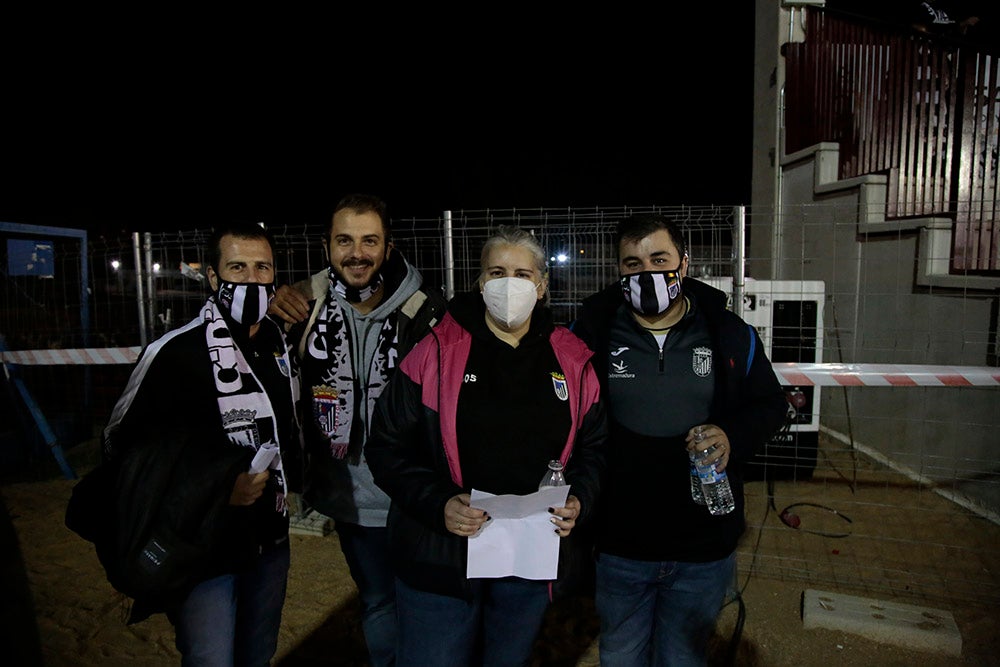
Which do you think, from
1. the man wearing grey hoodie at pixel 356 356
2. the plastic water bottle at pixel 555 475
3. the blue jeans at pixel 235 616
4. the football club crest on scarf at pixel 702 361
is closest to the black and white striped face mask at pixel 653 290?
the football club crest on scarf at pixel 702 361

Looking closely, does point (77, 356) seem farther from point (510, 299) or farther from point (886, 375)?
point (886, 375)

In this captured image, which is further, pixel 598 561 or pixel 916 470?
pixel 916 470

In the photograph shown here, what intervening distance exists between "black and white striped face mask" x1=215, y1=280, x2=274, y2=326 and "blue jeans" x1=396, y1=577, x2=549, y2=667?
1.17 meters

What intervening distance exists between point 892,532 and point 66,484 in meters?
8.08

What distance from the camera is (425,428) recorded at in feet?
6.53

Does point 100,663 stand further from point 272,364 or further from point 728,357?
point 728,357

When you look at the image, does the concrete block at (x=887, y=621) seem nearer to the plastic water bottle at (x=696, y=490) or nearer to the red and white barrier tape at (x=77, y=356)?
the plastic water bottle at (x=696, y=490)

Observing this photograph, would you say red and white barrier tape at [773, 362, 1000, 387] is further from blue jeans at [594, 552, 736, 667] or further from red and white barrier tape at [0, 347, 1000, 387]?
blue jeans at [594, 552, 736, 667]

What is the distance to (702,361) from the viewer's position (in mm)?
2193

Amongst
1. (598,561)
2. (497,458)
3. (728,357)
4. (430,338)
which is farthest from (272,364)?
(728,357)

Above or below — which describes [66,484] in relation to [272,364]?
below

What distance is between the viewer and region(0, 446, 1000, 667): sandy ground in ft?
10.8

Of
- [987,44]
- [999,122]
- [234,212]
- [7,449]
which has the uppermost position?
[234,212]

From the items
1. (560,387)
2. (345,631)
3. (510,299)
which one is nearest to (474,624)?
(560,387)
